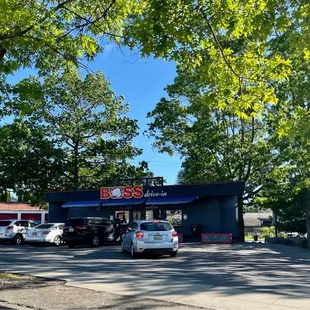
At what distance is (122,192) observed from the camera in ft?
96.5

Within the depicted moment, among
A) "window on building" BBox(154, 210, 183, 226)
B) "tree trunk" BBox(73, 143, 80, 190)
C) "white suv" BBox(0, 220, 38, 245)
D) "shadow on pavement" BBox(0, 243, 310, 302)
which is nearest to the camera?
"shadow on pavement" BBox(0, 243, 310, 302)

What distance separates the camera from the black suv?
22516 mm

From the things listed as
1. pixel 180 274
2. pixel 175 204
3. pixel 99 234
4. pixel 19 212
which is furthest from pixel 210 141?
pixel 19 212

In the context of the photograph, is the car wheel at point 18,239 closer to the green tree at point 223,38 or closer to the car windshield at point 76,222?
the car windshield at point 76,222

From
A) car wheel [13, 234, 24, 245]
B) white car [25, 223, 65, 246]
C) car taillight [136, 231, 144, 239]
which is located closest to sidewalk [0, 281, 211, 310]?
→ car taillight [136, 231, 144, 239]

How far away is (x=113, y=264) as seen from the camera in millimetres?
14250

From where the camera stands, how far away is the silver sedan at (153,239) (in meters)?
16.3

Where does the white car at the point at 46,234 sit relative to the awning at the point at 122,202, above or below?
below

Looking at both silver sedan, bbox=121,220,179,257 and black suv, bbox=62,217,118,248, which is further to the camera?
black suv, bbox=62,217,118,248

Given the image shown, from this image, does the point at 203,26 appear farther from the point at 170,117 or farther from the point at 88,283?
the point at 170,117

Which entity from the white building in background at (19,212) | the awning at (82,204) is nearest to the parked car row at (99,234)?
the awning at (82,204)

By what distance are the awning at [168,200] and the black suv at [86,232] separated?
465 centimetres

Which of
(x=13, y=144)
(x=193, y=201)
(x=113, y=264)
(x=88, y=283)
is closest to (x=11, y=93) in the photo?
(x=88, y=283)

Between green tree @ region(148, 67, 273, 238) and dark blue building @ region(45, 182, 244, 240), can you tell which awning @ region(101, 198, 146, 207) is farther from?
green tree @ region(148, 67, 273, 238)
